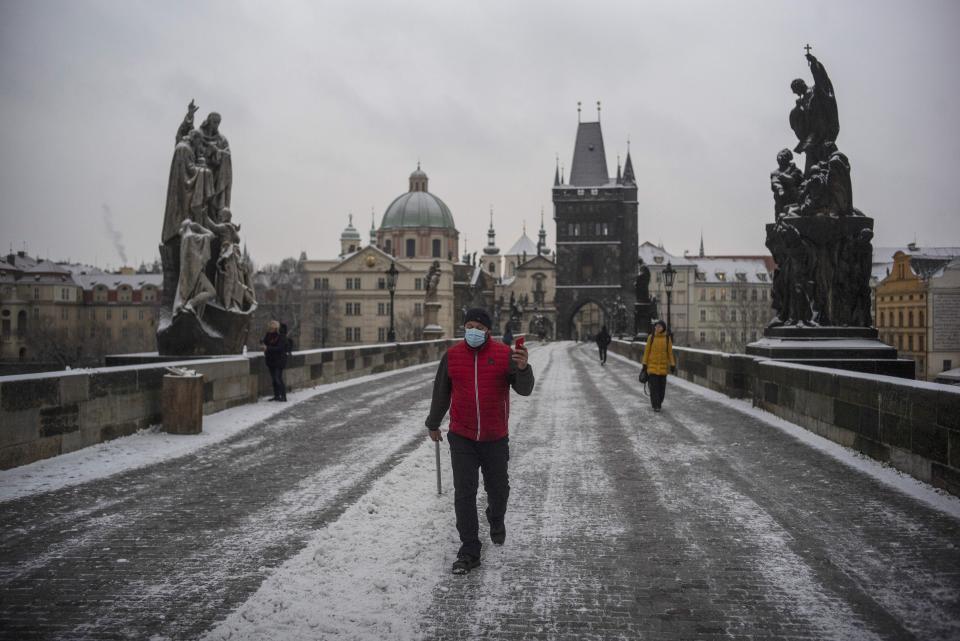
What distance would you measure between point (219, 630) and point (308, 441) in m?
5.86

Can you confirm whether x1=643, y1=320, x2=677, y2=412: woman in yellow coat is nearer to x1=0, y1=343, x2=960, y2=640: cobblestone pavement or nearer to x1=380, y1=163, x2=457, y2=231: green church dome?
x1=0, y1=343, x2=960, y2=640: cobblestone pavement

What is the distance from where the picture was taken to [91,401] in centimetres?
860

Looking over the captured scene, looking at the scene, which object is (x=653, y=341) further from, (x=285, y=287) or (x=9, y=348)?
(x=285, y=287)

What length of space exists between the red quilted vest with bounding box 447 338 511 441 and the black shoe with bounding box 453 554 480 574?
728 mm

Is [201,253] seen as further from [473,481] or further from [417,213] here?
[417,213]

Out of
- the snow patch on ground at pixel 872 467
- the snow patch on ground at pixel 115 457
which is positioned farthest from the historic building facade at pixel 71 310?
the snow patch on ground at pixel 872 467

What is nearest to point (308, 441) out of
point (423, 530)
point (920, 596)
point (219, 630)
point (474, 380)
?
point (423, 530)

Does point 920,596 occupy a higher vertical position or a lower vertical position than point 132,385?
lower

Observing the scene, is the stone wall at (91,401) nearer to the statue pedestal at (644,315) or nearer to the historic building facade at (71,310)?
the statue pedestal at (644,315)

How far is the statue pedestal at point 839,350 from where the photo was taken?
489 inches

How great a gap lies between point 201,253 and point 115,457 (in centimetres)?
539

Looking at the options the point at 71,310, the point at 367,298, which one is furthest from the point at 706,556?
the point at 367,298

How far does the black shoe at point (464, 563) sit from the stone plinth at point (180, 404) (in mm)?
6146

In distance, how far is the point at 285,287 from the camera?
284 ft
